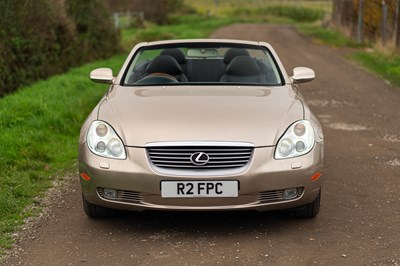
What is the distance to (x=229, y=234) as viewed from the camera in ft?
16.8

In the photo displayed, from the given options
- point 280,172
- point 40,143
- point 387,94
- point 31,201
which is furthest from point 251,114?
point 387,94

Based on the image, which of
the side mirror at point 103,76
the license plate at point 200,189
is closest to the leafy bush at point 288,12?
the side mirror at point 103,76

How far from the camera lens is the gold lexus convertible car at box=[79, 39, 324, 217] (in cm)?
483

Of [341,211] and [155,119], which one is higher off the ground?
[155,119]

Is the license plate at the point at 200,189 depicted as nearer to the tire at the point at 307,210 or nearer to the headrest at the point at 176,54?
the tire at the point at 307,210

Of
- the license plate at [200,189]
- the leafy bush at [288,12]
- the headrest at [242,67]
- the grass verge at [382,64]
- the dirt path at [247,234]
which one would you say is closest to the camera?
the dirt path at [247,234]

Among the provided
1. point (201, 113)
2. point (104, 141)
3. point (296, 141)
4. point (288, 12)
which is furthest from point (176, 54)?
point (288, 12)

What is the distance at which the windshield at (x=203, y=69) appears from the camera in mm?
6355

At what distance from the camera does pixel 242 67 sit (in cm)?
647

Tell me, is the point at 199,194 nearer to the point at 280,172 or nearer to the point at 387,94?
the point at 280,172

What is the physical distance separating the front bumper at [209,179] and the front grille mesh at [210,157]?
0.08 m

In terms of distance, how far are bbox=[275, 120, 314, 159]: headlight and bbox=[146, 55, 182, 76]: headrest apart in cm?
176

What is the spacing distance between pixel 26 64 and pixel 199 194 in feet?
31.3

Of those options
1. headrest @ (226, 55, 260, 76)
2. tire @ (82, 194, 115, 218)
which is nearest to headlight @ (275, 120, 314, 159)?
headrest @ (226, 55, 260, 76)
